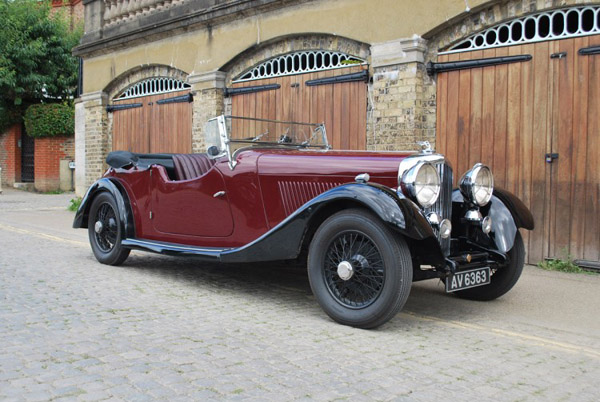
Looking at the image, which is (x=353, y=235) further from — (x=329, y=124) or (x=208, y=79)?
(x=208, y=79)

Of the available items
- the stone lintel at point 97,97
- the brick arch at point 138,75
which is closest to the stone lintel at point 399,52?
the brick arch at point 138,75

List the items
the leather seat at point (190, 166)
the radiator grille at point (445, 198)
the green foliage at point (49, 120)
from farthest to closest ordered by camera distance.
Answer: the green foliage at point (49, 120) → the leather seat at point (190, 166) → the radiator grille at point (445, 198)

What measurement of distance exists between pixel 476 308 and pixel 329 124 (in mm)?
4715

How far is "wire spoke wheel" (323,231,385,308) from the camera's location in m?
4.12

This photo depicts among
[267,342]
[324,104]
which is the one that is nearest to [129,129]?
[324,104]

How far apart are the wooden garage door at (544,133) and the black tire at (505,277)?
83.3 inches

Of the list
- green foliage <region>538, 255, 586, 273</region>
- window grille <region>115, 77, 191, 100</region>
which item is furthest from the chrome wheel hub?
window grille <region>115, 77, 191, 100</region>

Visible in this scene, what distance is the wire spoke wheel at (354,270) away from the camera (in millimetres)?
4121

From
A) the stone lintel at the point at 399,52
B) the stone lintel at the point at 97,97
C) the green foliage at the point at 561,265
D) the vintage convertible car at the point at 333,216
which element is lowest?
the green foliage at the point at 561,265

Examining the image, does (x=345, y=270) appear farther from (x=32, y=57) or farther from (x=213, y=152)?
(x=32, y=57)

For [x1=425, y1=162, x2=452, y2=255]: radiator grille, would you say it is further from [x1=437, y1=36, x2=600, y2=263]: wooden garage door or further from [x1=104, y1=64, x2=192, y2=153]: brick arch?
[x1=104, y1=64, x2=192, y2=153]: brick arch

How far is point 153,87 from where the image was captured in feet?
41.7

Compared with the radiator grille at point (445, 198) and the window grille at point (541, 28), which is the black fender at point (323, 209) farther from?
the window grille at point (541, 28)

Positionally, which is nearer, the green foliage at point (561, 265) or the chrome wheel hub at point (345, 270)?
the chrome wheel hub at point (345, 270)
